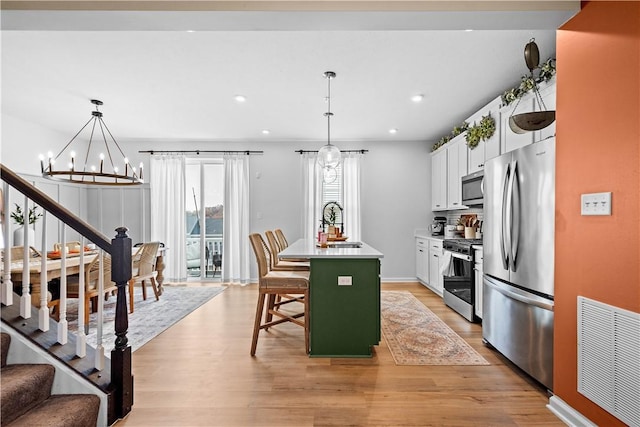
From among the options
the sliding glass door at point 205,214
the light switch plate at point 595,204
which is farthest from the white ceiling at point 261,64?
the sliding glass door at point 205,214

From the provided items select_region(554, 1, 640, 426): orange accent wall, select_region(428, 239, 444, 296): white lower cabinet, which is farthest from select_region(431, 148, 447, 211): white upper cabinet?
select_region(554, 1, 640, 426): orange accent wall

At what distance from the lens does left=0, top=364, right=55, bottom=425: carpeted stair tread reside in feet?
5.73

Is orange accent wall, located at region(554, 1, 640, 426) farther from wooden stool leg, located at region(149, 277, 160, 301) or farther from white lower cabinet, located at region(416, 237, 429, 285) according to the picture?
wooden stool leg, located at region(149, 277, 160, 301)

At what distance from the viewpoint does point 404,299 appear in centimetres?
501

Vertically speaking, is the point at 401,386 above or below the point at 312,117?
below

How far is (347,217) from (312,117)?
6.83ft

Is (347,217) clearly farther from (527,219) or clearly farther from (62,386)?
(62,386)

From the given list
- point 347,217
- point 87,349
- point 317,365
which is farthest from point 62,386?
point 347,217

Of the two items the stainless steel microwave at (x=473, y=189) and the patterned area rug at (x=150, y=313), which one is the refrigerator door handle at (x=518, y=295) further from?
the patterned area rug at (x=150, y=313)

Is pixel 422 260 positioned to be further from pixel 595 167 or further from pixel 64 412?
pixel 64 412

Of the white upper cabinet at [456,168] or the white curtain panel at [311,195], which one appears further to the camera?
the white curtain panel at [311,195]

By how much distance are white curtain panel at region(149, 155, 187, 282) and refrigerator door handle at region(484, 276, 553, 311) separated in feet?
17.1

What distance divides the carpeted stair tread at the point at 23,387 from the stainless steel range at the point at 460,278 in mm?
3764

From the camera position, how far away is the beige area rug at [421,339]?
9.55 feet
